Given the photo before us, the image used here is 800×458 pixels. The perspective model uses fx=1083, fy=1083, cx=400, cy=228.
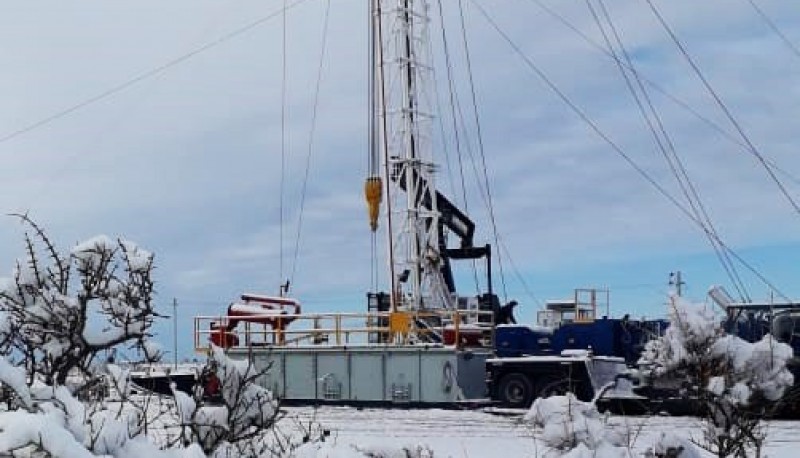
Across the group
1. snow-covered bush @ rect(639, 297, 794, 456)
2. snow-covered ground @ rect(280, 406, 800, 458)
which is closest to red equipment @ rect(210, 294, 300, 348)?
snow-covered ground @ rect(280, 406, 800, 458)

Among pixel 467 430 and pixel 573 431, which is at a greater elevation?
pixel 573 431

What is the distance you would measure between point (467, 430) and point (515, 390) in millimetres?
5749

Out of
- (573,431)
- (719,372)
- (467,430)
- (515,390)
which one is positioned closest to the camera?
(573,431)

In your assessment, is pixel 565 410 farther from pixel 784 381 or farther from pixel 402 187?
pixel 402 187

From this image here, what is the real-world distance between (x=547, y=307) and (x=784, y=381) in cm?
1737

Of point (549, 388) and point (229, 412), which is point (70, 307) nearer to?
point (229, 412)

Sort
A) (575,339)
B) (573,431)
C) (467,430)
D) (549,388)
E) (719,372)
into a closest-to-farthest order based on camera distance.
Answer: (573,431), (719,372), (467,430), (549,388), (575,339)

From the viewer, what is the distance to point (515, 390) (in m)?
23.3

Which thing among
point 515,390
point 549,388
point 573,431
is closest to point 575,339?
point 515,390

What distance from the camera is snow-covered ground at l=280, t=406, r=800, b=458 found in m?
14.2

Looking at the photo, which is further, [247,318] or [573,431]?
[247,318]

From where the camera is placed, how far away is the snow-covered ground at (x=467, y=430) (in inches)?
558

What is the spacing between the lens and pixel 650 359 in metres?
8.54

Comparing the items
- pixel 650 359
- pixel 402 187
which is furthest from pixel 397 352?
pixel 650 359
